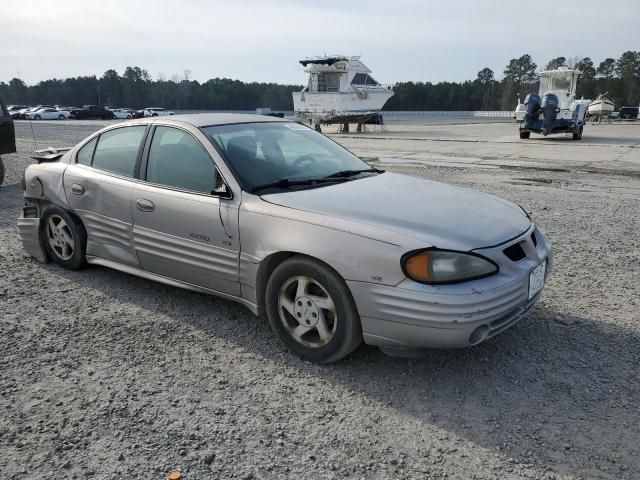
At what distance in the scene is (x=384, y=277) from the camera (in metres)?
2.83

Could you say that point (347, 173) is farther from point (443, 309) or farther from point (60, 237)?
point (60, 237)

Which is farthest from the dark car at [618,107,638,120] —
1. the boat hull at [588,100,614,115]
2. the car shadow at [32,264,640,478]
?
the car shadow at [32,264,640,478]

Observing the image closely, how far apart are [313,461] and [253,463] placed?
273 millimetres

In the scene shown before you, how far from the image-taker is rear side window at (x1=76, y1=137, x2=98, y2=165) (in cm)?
469

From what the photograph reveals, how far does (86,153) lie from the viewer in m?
4.75

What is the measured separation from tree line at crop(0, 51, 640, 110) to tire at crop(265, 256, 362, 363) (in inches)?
3498

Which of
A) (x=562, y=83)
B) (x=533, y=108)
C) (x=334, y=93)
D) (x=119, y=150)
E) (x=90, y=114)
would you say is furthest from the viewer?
(x=90, y=114)

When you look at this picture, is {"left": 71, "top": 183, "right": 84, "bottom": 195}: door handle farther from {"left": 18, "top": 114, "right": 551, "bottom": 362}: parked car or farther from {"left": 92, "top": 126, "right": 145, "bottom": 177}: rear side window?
{"left": 92, "top": 126, "right": 145, "bottom": 177}: rear side window

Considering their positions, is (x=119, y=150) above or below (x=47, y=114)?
below

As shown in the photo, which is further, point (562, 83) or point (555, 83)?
point (555, 83)

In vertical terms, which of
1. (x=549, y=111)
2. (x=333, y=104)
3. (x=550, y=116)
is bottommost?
(x=550, y=116)

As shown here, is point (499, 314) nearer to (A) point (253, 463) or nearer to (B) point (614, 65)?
(A) point (253, 463)

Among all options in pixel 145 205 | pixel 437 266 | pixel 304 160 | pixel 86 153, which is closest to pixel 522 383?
pixel 437 266

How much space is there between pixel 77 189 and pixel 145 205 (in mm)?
1011
